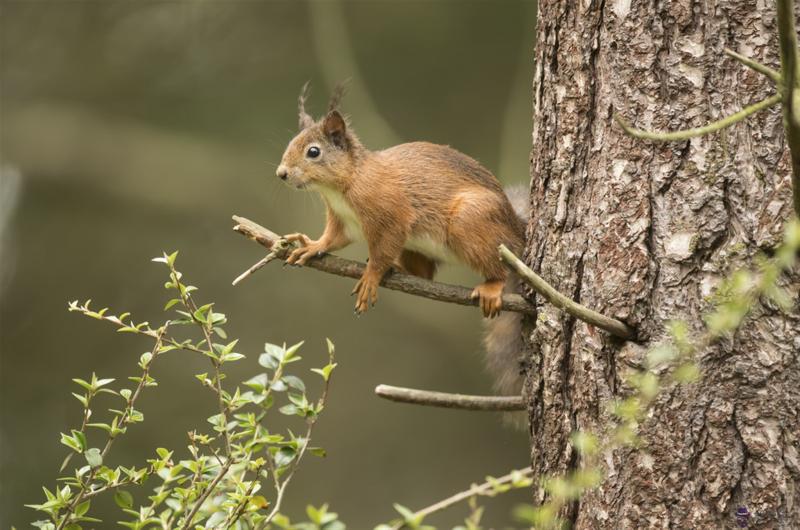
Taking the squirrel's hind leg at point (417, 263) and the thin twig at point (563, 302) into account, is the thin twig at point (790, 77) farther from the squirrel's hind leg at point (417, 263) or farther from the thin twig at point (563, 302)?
the squirrel's hind leg at point (417, 263)

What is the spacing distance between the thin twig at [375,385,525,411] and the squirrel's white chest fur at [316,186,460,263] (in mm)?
432

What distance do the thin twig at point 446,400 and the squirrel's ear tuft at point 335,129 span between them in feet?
2.63

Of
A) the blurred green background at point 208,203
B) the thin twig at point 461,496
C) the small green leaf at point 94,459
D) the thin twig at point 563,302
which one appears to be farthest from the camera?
the blurred green background at point 208,203

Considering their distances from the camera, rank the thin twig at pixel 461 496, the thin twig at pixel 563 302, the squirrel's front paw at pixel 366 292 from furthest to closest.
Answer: the squirrel's front paw at pixel 366 292
the thin twig at pixel 461 496
the thin twig at pixel 563 302

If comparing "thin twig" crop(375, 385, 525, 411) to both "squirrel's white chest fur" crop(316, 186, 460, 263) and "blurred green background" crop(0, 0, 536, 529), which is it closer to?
"squirrel's white chest fur" crop(316, 186, 460, 263)

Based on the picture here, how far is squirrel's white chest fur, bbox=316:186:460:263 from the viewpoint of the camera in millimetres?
2129

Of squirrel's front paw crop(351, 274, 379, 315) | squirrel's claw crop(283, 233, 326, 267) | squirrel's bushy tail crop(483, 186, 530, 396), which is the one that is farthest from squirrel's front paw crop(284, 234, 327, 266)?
squirrel's bushy tail crop(483, 186, 530, 396)

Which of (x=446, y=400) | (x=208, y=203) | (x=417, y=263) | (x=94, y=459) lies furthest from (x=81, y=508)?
(x=208, y=203)

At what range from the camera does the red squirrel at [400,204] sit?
2000 millimetres

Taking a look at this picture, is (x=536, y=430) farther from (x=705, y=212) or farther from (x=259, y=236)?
(x=259, y=236)

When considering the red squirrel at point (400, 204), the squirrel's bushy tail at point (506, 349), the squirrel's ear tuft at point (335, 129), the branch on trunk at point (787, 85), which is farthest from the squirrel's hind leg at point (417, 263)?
the branch on trunk at point (787, 85)

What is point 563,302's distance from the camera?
1287 millimetres

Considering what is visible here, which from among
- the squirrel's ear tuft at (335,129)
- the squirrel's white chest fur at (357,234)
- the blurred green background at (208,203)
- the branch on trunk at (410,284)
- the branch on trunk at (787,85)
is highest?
the branch on trunk at (787,85)

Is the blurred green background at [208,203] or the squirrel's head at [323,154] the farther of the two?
the blurred green background at [208,203]
